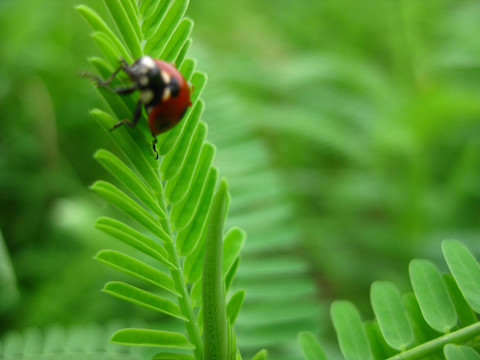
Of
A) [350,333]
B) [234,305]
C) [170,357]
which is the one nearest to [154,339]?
[170,357]

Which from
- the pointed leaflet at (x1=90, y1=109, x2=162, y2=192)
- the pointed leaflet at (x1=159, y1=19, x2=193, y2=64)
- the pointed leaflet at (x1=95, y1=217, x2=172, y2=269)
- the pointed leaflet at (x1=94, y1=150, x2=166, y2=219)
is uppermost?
the pointed leaflet at (x1=159, y1=19, x2=193, y2=64)

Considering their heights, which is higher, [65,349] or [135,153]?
[135,153]

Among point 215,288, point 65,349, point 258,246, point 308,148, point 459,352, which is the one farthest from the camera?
point 308,148

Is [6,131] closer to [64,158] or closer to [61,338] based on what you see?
[64,158]

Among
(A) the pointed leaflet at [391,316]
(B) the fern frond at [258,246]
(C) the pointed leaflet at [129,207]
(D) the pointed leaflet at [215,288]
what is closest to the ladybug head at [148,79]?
(C) the pointed leaflet at [129,207]

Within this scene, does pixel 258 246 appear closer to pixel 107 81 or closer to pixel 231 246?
pixel 231 246

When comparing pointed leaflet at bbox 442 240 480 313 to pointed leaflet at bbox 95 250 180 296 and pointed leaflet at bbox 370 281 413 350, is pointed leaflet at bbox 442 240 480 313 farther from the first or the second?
pointed leaflet at bbox 95 250 180 296

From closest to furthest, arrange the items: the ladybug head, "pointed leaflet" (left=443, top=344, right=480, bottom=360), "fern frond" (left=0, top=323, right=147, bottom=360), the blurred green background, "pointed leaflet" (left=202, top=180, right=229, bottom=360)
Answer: "pointed leaflet" (left=202, top=180, right=229, bottom=360) → "pointed leaflet" (left=443, top=344, right=480, bottom=360) → the ladybug head → "fern frond" (left=0, top=323, right=147, bottom=360) → the blurred green background

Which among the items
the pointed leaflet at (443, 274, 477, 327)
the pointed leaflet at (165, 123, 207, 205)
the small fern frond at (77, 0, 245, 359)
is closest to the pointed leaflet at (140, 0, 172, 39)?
the small fern frond at (77, 0, 245, 359)
